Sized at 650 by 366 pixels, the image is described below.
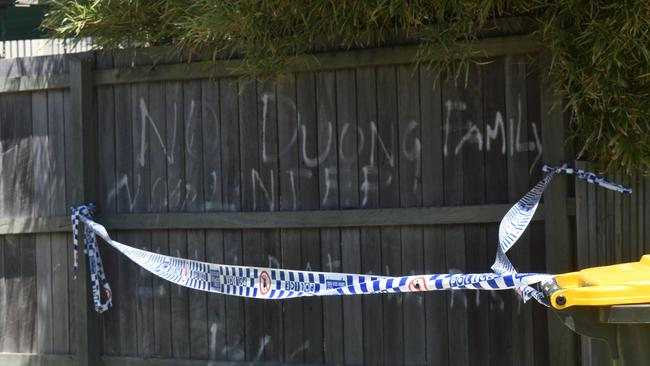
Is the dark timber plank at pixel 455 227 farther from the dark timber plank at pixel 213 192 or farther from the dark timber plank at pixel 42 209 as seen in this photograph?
the dark timber plank at pixel 42 209

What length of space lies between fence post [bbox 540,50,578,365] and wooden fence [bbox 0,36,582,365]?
12 mm

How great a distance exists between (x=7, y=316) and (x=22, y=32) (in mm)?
2986

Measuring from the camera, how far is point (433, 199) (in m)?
5.52

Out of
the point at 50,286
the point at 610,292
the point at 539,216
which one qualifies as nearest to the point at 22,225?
the point at 50,286

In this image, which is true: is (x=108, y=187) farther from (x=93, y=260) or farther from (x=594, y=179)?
(x=594, y=179)

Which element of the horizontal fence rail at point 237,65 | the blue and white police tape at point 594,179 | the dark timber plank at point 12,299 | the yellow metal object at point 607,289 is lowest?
the dark timber plank at point 12,299

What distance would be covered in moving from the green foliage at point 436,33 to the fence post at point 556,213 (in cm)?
9

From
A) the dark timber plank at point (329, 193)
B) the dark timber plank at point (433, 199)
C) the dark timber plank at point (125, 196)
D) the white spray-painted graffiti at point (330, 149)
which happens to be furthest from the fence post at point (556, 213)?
the dark timber plank at point (125, 196)

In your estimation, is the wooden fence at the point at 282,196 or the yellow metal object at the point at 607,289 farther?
the wooden fence at the point at 282,196

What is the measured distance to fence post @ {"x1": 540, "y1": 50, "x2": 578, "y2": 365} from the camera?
5.13 m

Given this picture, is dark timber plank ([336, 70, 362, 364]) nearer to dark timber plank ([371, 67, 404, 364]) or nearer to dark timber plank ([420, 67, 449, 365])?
dark timber plank ([371, 67, 404, 364])

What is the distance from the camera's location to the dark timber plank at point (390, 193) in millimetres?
5590

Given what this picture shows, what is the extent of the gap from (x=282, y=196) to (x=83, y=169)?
5.04 ft

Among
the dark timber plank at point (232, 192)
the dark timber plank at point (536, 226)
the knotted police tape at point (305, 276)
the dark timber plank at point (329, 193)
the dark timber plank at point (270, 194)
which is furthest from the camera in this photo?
the dark timber plank at point (232, 192)
